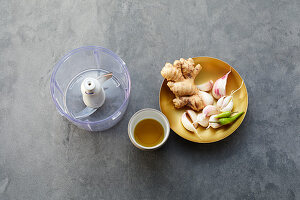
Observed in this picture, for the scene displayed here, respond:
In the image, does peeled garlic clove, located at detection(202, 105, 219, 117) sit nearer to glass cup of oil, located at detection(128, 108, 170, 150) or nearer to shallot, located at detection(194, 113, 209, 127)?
shallot, located at detection(194, 113, 209, 127)

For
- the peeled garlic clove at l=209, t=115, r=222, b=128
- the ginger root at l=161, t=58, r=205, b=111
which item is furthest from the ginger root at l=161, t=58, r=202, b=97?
the peeled garlic clove at l=209, t=115, r=222, b=128

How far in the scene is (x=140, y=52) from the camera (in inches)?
47.8

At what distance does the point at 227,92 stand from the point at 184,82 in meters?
0.17

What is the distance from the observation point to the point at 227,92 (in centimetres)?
114

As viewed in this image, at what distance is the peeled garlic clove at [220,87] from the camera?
1105 mm

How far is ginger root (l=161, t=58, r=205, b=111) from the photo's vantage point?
1086mm

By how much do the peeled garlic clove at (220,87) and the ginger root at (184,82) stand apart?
0.20 feet

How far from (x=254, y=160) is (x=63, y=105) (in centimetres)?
74

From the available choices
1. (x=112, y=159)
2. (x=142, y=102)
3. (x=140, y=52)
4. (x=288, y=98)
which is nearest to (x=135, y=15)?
(x=140, y=52)

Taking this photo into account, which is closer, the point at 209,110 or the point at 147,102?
the point at 209,110

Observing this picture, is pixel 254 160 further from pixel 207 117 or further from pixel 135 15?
pixel 135 15

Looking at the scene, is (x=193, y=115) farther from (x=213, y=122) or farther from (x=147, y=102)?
(x=147, y=102)

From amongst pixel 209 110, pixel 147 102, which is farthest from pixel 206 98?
pixel 147 102

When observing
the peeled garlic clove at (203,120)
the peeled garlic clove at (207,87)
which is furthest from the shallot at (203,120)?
the peeled garlic clove at (207,87)
